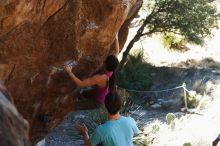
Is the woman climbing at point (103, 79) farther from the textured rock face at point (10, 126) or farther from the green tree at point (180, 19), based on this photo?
the green tree at point (180, 19)

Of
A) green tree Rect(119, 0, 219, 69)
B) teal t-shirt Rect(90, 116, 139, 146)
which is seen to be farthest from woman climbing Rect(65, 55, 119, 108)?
green tree Rect(119, 0, 219, 69)

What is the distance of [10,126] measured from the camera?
3.51 m

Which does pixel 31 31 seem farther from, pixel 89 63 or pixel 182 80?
pixel 182 80

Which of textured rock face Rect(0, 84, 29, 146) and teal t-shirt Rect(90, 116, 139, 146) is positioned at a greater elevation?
textured rock face Rect(0, 84, 29, 146)

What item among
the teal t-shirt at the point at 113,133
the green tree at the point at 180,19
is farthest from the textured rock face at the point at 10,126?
the green tree at the point at 180,19

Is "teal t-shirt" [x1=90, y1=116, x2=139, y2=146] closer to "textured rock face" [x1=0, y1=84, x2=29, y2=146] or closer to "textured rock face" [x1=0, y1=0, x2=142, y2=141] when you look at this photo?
"textured rock face" [x1=0, y1=84, x2=29, y2=146]

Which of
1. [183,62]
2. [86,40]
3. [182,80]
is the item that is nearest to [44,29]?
[86,40]

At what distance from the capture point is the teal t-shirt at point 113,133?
416 centimetres

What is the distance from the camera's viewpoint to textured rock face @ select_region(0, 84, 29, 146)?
3.29 meters

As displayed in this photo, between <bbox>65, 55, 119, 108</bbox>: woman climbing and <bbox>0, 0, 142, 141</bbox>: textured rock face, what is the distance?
352mm

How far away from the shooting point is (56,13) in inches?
238

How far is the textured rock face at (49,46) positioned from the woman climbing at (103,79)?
35cm

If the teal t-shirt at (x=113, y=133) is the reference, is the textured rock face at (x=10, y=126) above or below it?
above

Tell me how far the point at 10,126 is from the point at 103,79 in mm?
3003
